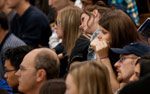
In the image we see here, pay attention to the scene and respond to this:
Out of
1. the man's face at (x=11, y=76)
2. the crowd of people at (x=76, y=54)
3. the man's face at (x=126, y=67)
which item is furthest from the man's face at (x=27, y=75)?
the man's face at (x=126, y=67)

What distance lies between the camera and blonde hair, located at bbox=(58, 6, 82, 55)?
8.13 metres

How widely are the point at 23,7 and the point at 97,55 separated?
9.70 feet

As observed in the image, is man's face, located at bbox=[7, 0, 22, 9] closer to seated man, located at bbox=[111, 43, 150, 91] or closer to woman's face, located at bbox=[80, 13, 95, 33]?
woman's face, located at bbox=[80, 13, 95, 33]

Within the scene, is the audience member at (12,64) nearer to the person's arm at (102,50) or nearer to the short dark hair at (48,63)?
the short dark hair at (48,63)

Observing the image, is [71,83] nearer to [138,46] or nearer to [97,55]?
[138,46]

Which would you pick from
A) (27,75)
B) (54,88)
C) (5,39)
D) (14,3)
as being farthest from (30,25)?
(54,88)

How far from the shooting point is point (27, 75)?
6.87 meters

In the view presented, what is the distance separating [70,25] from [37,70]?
1.55 meters

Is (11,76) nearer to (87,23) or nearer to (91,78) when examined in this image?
(87,23)

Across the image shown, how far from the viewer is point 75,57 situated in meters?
7.56

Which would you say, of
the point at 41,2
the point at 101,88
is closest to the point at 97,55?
the point at 101,88

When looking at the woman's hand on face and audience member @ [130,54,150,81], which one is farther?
the woman's hand on face

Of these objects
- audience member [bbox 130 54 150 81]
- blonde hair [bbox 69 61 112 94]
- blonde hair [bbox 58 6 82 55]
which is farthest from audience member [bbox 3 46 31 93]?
blonde hair [bbox 69 61 112 94]

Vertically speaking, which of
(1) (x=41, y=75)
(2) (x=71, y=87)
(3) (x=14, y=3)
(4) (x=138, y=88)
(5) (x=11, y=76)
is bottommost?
(5) (x=11, y=76)
